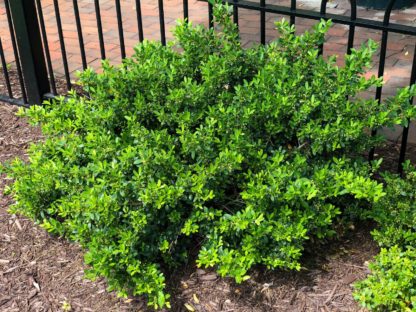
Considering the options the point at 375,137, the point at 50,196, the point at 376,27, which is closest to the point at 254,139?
the point at 375,137

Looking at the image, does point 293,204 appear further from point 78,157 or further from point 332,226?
point 78,157

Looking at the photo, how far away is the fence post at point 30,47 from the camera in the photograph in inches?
159

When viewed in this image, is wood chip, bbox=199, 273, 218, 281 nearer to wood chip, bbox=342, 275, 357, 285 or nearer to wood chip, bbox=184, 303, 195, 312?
wood chip, bbox=184, 303, 195, 312

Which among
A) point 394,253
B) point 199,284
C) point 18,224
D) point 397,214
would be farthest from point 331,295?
point 18,224

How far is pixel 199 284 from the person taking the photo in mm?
2758

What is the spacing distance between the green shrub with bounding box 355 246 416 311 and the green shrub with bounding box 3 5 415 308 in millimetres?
280

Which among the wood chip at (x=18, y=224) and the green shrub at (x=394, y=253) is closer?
the green shrub at (x=394, y=253)

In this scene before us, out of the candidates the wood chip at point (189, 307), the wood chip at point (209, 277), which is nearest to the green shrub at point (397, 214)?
the wood chip at point (209, 277)

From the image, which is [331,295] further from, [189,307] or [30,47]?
[30,47]

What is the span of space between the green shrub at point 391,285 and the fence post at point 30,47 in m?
2.72

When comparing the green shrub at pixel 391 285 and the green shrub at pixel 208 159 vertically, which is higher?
the green shrub at pixel 208 159

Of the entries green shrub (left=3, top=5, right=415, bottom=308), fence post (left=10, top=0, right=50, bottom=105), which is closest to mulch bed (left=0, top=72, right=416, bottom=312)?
green shrub (left=3, top=5, right=415, bottom=308)

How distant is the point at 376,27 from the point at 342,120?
0.52 metres

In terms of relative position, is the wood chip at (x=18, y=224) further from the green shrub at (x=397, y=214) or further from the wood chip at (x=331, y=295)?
the green shrub at (x=397, y=214)
